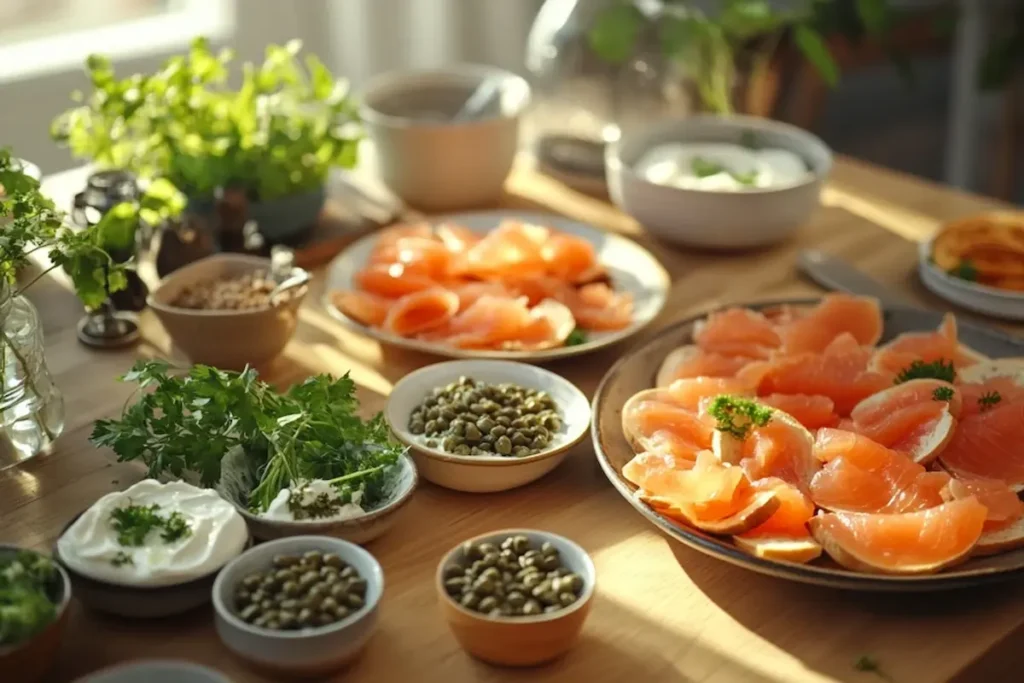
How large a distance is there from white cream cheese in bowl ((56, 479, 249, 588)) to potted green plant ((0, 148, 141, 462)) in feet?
0.93

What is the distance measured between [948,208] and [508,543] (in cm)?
147

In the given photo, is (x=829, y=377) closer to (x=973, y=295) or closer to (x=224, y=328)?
(x=973, y=295)

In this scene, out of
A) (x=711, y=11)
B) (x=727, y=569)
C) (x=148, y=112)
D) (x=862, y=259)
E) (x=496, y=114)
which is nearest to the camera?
(x=727, y=569)

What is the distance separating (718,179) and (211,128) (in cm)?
89

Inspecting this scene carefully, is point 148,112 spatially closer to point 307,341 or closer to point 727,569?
point 307,341

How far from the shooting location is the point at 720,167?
220cm

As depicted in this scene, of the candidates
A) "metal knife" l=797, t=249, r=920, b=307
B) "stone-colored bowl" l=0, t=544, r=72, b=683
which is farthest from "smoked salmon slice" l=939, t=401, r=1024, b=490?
"stone-colored bowl" l=0, t=544, r=72, b=683

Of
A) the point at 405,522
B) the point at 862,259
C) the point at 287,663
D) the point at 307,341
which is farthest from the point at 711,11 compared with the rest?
the point at 287,663

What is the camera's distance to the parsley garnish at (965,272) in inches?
78.1

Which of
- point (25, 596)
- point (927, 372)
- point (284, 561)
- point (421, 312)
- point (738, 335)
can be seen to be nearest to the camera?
point (25, 596)

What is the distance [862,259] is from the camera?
7.10 feet

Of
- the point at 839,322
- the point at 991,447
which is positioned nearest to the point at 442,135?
the point at 839,322

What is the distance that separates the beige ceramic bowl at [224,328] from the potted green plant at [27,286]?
0.17m

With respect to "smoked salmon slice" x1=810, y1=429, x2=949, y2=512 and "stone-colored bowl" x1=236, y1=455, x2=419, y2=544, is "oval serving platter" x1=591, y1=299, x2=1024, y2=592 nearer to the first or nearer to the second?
"smoked salmon slice" x1=810, y1=429, x2=949, y2=512
